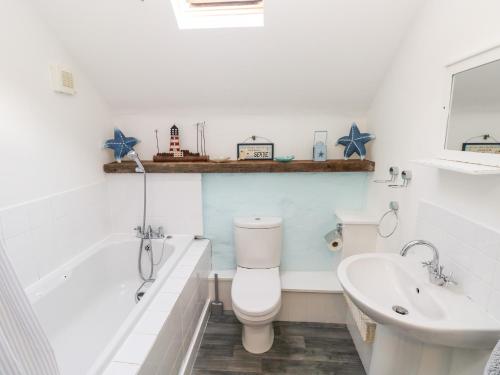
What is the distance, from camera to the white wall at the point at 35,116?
1389 mm

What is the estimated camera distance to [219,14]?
1679 mm

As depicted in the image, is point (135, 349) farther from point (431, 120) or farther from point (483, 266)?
A: point (431, 120)

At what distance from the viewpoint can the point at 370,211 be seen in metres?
2.12

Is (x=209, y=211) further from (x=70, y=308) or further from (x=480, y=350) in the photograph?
(x=480, y=350)

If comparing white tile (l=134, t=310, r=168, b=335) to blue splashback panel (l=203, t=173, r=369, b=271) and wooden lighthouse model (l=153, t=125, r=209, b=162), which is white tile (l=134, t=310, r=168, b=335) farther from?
wooden lighthouse model (l=153, t=125, r=209, b=162)

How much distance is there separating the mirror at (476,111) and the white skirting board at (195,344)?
1.77 m

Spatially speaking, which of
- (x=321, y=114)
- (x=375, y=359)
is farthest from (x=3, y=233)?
(x=321, y=114)

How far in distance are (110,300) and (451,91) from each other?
2404mm

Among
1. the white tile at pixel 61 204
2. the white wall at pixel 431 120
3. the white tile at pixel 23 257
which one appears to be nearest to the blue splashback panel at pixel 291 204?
the white wall at pixel 431 120

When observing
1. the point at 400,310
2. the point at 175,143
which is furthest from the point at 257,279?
the point at 175,143

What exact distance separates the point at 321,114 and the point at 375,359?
63.9 inches

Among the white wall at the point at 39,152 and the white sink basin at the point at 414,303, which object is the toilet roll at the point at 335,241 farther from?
the white wall at the point at 39,152

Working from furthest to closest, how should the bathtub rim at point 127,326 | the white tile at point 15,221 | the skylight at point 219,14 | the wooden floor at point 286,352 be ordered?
the wooden floor at point 286,352 < the skylight at point 219,14 < the white tile at point 15,221 < the bathtub rim at point 127,326

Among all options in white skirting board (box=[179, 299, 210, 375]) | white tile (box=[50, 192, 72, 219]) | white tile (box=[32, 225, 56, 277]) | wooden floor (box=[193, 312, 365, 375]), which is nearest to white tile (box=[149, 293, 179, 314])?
white skirting board (box=[179, 299, 210, 375])
